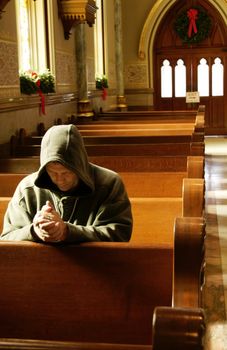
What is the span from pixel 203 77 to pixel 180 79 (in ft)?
1.81

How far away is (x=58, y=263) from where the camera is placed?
187 centimetres

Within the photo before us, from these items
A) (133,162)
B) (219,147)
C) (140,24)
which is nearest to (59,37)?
(133,162)

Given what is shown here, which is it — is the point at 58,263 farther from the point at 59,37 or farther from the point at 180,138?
the point at 59,37

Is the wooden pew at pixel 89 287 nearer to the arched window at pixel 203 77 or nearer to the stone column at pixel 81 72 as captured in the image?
the stone column at pixel 81 72

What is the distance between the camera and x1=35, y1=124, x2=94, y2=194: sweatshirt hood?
2.13m

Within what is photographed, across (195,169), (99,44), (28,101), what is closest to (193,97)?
(99,44)

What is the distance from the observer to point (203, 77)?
13688mm

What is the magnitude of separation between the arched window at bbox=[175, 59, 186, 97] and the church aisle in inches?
187

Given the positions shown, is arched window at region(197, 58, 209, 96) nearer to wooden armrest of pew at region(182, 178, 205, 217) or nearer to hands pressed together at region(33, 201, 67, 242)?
wooden armrest of pew at region(182, 178, 205, 217)

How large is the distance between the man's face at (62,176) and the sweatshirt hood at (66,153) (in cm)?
3

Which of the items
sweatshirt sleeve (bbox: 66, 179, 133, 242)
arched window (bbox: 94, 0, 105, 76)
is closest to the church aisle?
sweatshirt sleeve (bbox: 66, 179, 133, 242)

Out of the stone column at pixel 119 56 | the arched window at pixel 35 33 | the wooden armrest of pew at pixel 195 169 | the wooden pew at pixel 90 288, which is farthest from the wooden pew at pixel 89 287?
the stone column at pixel 119 56

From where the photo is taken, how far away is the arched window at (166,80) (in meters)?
13.8

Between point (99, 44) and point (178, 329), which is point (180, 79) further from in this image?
point (178, 329)
